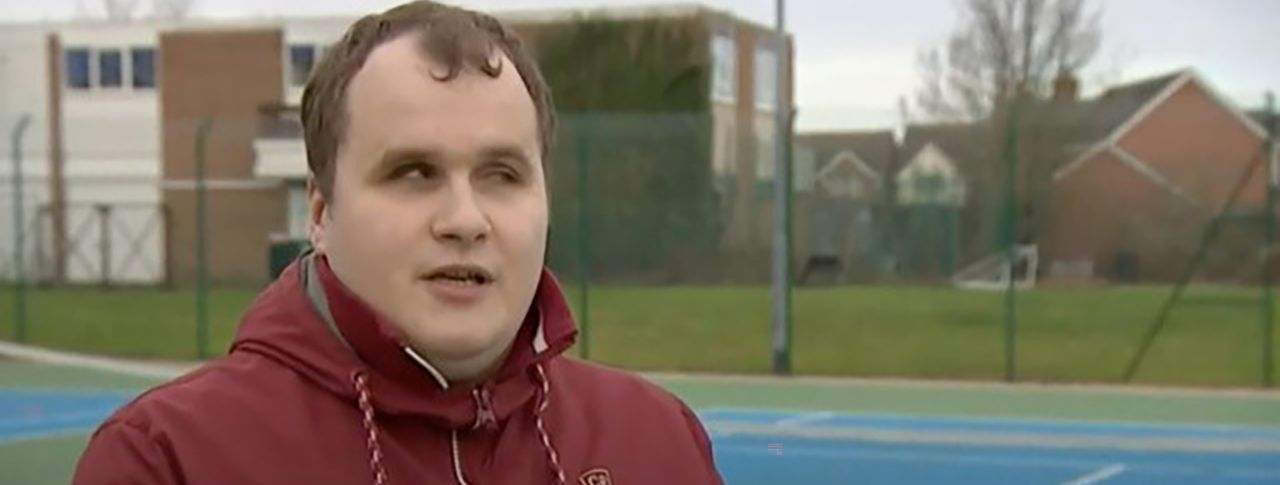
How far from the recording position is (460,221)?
5.58 feet

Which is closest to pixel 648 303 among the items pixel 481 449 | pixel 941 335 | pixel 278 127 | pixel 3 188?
pixel 941 335

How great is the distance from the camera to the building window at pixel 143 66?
144ft

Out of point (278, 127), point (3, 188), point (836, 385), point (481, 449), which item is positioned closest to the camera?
point (481, 449)

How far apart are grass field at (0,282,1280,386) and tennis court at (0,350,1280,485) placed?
5.92 ft

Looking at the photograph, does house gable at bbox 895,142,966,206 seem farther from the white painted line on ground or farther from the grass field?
the white painted line on ground

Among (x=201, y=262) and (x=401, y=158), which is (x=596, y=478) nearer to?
(x=401, y=158)

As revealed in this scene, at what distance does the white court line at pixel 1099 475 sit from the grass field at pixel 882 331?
7017 millimetres

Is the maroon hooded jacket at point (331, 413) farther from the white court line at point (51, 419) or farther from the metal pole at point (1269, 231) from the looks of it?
the metal pole at point (1269, 231)

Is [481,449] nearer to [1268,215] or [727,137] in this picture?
[1268,215]

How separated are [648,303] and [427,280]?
20561 mm

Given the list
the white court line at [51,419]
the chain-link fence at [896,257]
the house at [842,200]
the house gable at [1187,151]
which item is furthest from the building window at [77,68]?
the white court line at [51,419]

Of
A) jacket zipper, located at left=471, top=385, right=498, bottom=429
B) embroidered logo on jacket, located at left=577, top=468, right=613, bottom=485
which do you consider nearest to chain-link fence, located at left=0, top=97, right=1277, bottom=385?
embroidered logo on jacket, located at left=577, top=468, right=613, bottom=485

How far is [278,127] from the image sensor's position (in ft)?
126

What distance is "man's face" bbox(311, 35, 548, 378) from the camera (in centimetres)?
171
